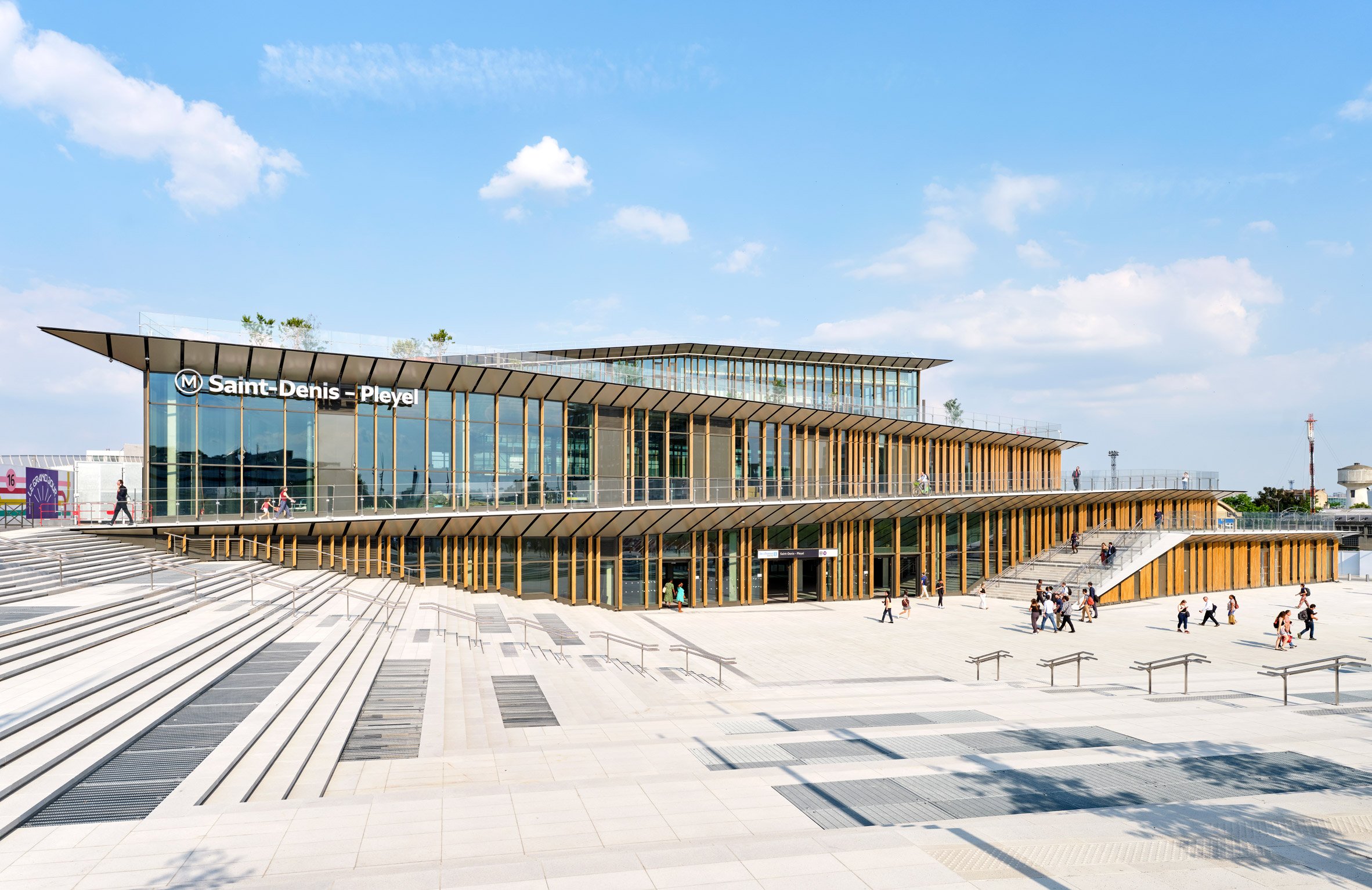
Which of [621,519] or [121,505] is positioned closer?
[121,505]

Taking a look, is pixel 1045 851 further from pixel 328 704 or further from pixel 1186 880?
pixel 328 704

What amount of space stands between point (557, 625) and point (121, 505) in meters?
12.5

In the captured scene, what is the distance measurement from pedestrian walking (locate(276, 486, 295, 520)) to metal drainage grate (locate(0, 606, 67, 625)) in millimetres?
10853

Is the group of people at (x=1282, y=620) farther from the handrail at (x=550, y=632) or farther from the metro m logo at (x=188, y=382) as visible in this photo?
the metro m logo at (x=188, y=382)

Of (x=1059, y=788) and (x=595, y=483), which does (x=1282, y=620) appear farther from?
(x=595, y=483)

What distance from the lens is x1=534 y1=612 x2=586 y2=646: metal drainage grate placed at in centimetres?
2034

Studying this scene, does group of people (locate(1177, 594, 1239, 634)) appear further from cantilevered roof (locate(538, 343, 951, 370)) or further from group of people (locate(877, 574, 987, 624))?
cantilevered roof (locate(538, 343, 951, 370))

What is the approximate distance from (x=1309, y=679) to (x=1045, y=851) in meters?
14.6

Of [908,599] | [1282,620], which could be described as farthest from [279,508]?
[1282,620]

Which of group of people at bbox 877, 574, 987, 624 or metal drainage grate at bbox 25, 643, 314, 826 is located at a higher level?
metal drainage grate at bbox 25, 643, 314, 826

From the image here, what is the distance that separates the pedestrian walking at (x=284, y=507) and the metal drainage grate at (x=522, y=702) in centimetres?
1267

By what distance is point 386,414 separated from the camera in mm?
26078

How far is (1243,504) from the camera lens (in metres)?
90.7

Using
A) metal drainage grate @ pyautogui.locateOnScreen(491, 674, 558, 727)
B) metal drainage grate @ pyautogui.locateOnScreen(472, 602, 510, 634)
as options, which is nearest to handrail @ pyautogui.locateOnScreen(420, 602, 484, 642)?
metal drainage grate @ pyautogui.locateOnScreen(472, 602, 510, 634)
